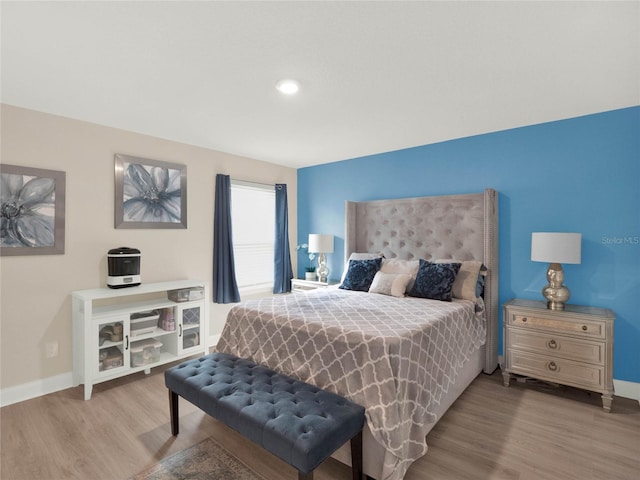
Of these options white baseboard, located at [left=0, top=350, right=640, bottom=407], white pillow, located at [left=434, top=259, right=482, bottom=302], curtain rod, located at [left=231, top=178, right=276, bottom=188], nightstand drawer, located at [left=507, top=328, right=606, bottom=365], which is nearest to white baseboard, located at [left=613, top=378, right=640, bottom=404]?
white baseboard, located at [left=0, top=350, right=640, bottom=407]

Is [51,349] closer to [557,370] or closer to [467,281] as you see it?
[467,281]

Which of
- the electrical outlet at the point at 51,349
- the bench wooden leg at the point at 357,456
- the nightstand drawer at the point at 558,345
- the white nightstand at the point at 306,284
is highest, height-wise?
the white nightstand at the point at 306,284

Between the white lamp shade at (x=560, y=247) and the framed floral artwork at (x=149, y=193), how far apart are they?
3756 mm

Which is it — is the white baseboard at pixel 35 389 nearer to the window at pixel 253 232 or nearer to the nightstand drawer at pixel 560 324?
the window at pixel 253 232

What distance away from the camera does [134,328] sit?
10.5 ft

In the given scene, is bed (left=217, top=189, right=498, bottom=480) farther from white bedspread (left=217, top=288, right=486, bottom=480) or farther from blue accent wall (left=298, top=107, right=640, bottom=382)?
blue accent wall (left=298, top=107, right=640, bottom=382)

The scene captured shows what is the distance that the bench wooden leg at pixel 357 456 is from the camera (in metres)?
1.81

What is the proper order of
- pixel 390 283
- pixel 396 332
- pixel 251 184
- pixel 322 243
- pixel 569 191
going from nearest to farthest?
pixel 396 332 < pixel 569 191 < pixel 390 283 < pixel 322 243 < pixel 251 184

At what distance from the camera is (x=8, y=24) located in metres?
1.75

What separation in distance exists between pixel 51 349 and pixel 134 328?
0.69 m

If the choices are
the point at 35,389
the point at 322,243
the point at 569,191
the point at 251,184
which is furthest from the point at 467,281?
the point at 35,389

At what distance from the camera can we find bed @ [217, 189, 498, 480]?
1.86m

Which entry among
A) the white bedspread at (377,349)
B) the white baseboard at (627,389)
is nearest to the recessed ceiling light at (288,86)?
the white bedspread at (377,349)

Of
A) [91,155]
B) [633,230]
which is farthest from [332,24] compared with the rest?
[633,230]
